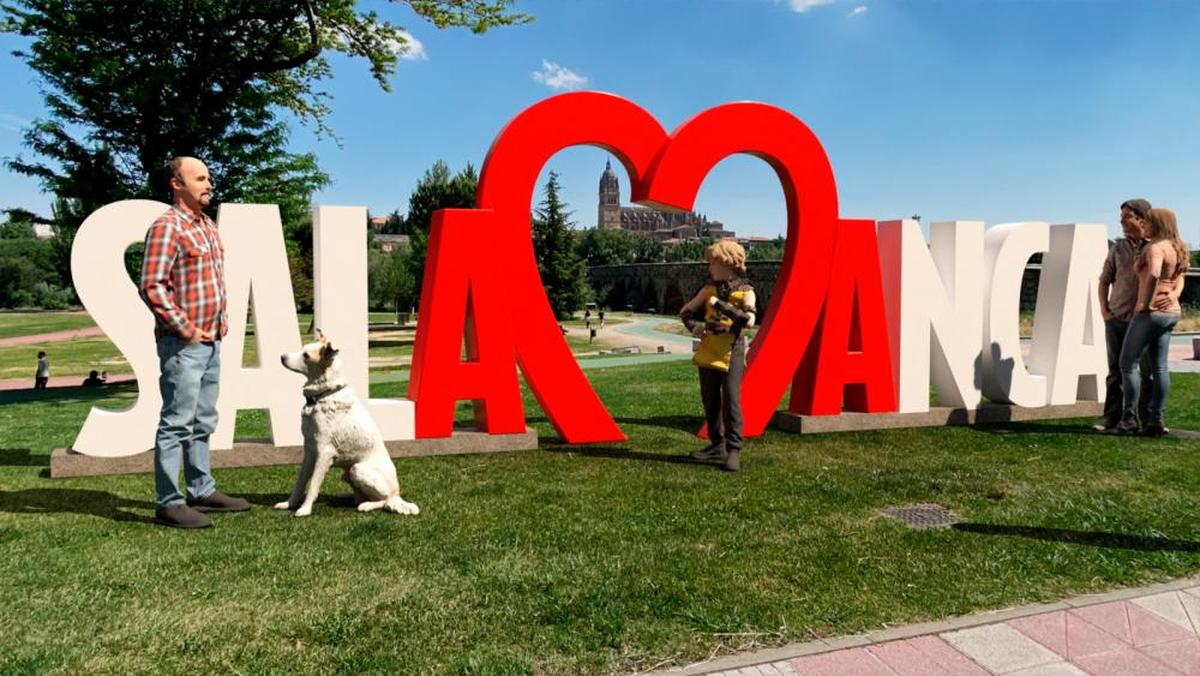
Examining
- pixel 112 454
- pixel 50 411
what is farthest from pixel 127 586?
pixel 50 411

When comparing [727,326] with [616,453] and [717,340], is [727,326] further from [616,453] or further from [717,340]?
[616,453]

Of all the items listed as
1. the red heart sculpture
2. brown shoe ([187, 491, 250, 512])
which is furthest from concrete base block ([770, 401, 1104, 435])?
brown shoe ([187, 491, 250, 512])

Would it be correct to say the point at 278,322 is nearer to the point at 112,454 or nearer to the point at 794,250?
the point at 112,454

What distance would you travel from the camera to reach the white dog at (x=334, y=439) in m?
4.95

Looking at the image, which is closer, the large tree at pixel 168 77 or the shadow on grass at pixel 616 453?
the shadow on grass at pixel 616 453

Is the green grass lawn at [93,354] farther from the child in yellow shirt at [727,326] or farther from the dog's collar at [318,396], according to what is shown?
the dog's collar at [318,396]

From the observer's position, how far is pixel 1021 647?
124 inches

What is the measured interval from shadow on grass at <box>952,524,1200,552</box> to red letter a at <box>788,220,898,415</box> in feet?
11.5

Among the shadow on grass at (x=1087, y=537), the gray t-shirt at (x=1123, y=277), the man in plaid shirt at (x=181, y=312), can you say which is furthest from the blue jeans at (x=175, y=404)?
the gray t-shirt at (x=1123, y=277)

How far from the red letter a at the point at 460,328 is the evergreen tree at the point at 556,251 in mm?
33280

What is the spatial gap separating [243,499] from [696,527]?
10.7ft

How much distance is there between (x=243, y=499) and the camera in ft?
17.3

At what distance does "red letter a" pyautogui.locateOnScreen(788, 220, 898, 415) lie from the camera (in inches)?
323

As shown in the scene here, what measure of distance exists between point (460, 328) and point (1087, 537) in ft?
17.1
